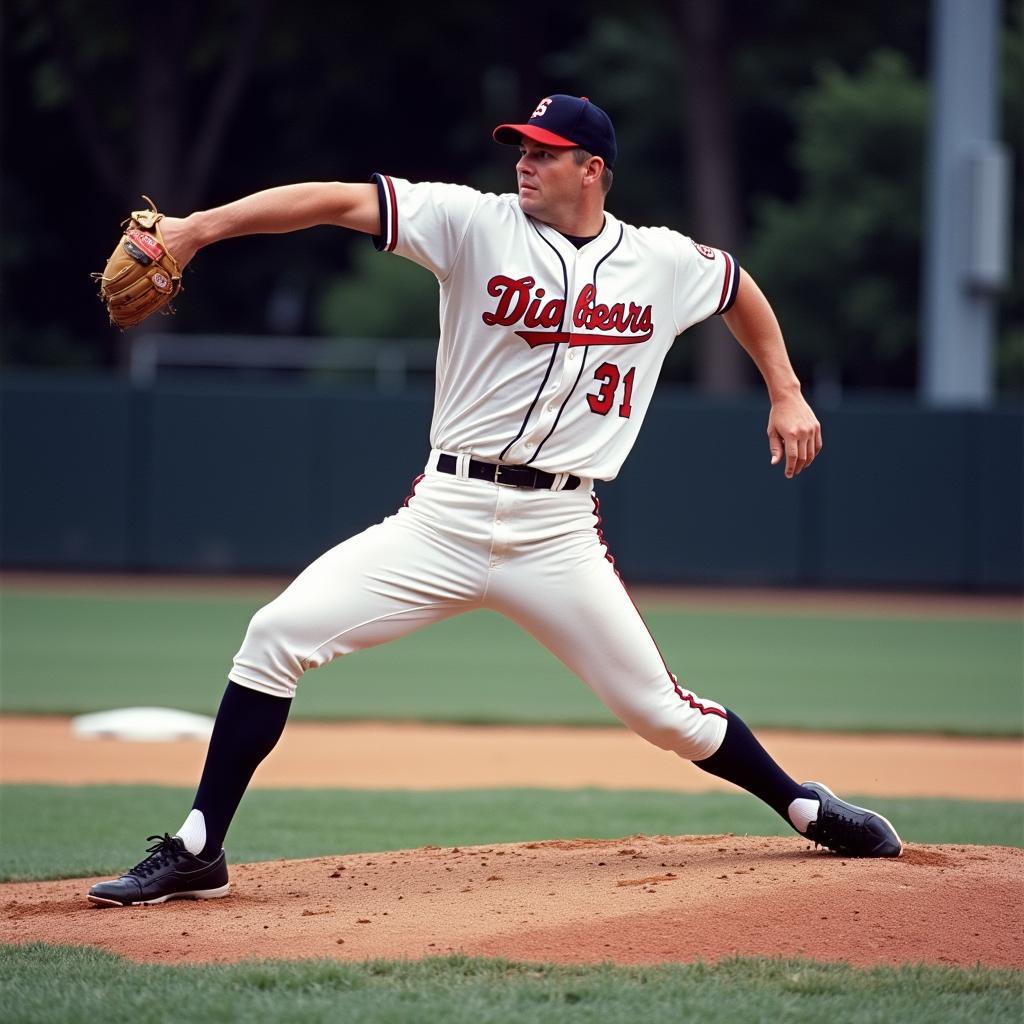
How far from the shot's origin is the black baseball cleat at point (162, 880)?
3.98m

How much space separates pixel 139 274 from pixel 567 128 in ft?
3.67

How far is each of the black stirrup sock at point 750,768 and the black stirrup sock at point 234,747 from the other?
1148 millimetres

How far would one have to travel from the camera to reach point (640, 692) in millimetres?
4051

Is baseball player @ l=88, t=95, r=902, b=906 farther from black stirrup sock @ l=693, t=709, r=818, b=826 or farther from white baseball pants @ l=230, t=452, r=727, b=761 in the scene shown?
black stirrup sock @ l=693, t=709, r=818, b=826

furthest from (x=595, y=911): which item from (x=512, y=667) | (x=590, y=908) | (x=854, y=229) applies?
(x=854, y=229)

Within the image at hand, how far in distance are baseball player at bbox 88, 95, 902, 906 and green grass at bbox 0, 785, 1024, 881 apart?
1.34 meters

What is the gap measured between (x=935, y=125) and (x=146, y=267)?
15346mm

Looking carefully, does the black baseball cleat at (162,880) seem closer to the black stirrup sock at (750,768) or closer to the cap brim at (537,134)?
the black stirrup sock at (750,768)

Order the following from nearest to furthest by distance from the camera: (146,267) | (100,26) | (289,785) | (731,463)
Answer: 1. (146,267)
2. (289,785)
3. (731,463)
4. (100,26)

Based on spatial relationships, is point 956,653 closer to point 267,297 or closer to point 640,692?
point 640,692

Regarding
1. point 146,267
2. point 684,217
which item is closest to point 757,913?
point 146,267

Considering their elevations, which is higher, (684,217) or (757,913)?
(684,217)

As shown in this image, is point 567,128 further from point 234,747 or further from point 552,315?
point 234,747

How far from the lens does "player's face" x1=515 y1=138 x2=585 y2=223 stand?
3980mm
